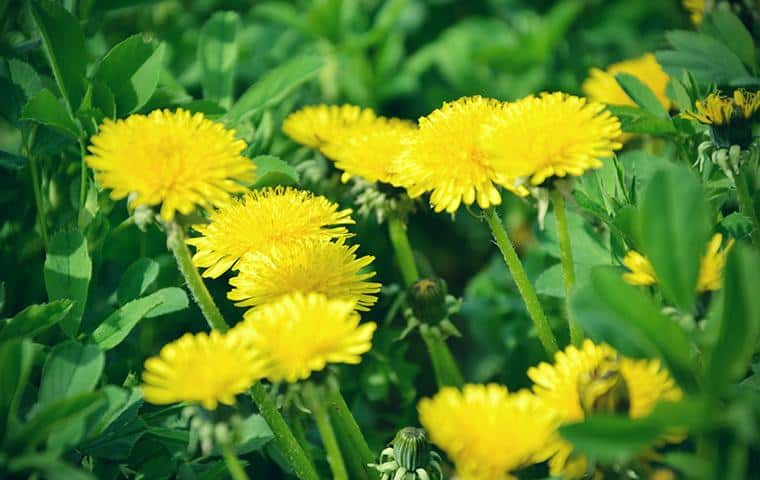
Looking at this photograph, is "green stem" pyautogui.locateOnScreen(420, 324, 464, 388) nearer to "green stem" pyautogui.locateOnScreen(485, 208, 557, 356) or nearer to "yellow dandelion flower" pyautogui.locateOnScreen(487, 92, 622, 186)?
"green stem" pyautogui.locateOnScreen(485, 208, 557, 356)

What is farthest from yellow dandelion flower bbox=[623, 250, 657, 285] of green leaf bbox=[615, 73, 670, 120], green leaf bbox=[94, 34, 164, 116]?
green leaf bbox=[94, 34, 164, 116]

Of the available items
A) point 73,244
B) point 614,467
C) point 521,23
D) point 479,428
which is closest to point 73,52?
point 73,244

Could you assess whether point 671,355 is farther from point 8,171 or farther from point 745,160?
point 8,171

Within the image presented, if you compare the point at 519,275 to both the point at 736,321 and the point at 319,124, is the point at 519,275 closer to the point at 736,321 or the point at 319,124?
the point at 736,321

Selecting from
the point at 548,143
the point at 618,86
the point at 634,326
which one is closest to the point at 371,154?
the point at 548,143

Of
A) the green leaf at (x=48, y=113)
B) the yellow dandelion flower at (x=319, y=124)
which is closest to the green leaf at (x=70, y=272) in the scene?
the green leaf at (x=48, y=113)

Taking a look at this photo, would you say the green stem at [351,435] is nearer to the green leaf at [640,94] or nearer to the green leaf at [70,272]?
the green leaf at [70,272]

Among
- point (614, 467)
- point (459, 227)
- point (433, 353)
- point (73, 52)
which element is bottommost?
point (459, 227)
